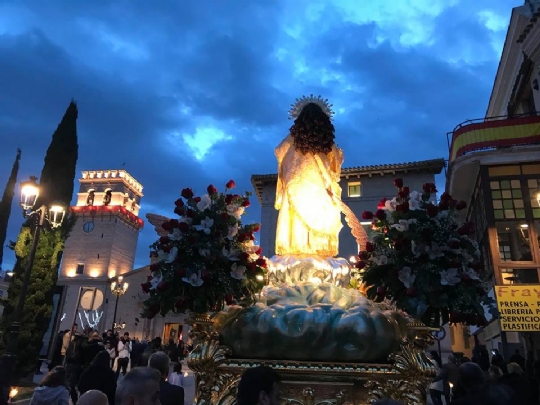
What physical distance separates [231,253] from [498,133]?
→ 46.1 feet

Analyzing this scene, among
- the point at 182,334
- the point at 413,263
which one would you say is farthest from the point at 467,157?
the point at 182,334

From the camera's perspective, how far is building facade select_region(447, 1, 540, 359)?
49.1 feet

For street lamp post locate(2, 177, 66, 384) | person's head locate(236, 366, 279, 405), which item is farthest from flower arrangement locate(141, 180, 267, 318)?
street lamp post locate(2, 177, 66, 384)

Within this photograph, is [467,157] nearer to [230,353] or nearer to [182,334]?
[230,353]

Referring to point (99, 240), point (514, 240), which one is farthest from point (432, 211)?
point (99, 240)

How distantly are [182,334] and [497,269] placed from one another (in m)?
31.3

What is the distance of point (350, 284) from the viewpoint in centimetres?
592

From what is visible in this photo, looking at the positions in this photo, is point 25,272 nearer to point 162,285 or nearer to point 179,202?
point 179,202

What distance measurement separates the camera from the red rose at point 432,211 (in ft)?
15.7

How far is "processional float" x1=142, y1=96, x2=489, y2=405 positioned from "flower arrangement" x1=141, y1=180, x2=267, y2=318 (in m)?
0.01

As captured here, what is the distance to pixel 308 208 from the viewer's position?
21.3 feet

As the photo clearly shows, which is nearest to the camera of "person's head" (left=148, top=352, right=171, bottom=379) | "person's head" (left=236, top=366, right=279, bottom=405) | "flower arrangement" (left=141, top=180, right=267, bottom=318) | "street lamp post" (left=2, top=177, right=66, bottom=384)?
"person's head" (left=236, top=366, right=279, bottom=405)

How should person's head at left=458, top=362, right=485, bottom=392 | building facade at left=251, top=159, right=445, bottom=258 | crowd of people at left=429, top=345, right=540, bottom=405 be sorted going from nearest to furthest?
1. crowd of people at left=429, top=345, right=540, bottom=405
2. person's head at left=458, top=362, right=485, bottom=392
3. building facade at left=251, top=159, right=445, bottom=258

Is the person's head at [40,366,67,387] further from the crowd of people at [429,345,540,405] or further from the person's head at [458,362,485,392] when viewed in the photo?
the person's head at [458,362,485,392]
